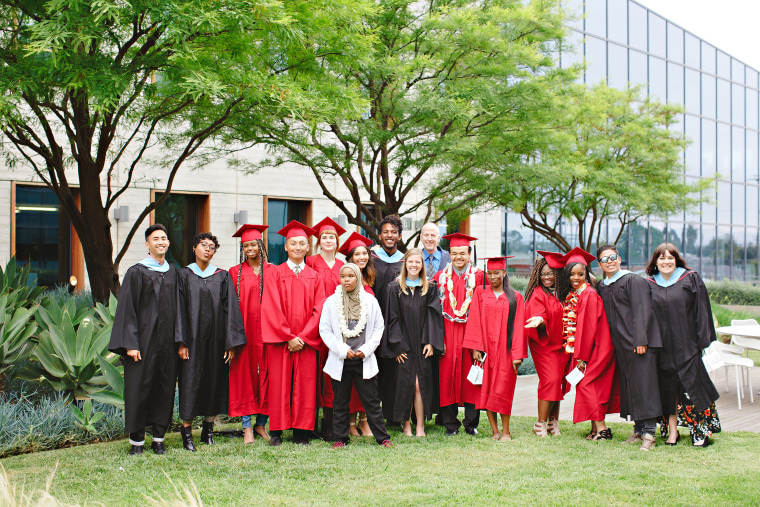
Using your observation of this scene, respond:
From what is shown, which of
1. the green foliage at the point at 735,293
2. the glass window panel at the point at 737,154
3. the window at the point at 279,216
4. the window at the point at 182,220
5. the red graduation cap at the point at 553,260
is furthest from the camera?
the glass window panel at the point at 737,154

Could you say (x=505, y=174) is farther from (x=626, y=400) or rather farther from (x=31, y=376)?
(x=31, y=376)

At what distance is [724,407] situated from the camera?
8445 mm

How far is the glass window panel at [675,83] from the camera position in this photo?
1187 inches

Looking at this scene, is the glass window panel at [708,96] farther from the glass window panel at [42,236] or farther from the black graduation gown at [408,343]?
the black graduation gown at [408,343]

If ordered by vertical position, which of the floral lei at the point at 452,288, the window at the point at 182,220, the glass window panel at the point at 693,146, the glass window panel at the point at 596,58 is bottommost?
the floral lei at the point at 452,288

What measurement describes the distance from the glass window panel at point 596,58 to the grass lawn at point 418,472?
21.7 meters

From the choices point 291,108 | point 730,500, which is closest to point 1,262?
point 291,108

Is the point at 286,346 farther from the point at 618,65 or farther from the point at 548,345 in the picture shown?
the point at 618,65

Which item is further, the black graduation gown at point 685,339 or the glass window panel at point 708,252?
the glass window panel at point 708,252

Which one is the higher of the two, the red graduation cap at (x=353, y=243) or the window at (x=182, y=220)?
the window at (x=182, y=220)

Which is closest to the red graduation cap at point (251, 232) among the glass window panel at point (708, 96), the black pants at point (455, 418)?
the black pants at point (455, 418)

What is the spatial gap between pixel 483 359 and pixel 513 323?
0.47 m

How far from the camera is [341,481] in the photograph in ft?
16.8

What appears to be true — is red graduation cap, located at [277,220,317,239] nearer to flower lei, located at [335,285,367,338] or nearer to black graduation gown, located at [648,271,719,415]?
flower lei, located at [335,285,367,338]
